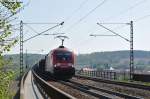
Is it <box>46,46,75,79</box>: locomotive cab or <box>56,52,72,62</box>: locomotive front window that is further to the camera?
<box>56,52,72,62</box>: locomotive front window

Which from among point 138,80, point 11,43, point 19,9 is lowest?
point 138,80

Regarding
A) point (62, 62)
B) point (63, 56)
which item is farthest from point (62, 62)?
point (63, 56)

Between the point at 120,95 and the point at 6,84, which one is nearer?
the point at 6,84

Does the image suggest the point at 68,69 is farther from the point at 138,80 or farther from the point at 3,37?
the point at 3,37

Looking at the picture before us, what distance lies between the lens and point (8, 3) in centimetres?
1345

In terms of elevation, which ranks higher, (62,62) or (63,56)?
(63,56)

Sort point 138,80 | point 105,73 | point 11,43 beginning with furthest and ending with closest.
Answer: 1. point 105,73
2. point 138,80
3. point 11,43

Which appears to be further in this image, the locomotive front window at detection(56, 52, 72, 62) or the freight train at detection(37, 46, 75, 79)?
the locomotive front window at detection(56, 52, 72, 62)

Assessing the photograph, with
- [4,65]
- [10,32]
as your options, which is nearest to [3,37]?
[10,32]

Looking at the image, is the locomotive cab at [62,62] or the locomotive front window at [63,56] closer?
the locomotive cab at [62,62]

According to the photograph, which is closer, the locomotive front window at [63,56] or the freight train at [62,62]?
the freight train at [62,62]

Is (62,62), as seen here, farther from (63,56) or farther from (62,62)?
(63,56)

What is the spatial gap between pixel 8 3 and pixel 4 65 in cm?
223

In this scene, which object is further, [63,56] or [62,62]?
[63,56]
